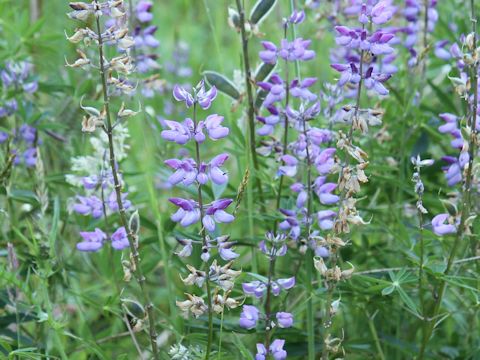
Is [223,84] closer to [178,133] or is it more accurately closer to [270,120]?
[270,120]

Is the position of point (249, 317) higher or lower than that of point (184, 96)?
lower

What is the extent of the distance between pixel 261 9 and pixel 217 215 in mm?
892

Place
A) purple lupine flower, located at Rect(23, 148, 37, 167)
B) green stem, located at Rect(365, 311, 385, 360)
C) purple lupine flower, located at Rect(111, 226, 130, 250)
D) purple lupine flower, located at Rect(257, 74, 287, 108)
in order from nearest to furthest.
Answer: purple lupine flower, located at Rect(111, 226, 130, 250)
purple lupine flower, located at Rect(257, 74, 287, 108)
green stem, located at Rect(365, 311, 385, 360)
purple lupine flower, located at Rect(23, 148, 37, 167)

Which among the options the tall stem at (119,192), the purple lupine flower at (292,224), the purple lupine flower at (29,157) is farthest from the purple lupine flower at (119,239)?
the purple lupine flower at (29,157)

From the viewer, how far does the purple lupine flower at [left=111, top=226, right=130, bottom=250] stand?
2.20 meters

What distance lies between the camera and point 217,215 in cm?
191

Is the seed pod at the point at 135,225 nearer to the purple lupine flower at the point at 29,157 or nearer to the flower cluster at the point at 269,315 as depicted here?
the flower cluster at the point at 269,315

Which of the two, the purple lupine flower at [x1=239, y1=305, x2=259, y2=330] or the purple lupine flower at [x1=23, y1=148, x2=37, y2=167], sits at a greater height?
the purple lupine flower at [x1=23, y1=148, x2=37, y2=167]

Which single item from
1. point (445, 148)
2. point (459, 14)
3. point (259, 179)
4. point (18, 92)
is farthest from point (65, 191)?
point (459, 14)

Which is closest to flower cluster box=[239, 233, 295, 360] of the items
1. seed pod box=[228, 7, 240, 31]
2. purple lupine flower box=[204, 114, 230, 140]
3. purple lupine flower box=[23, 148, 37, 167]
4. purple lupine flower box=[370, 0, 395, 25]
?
purple lupine flower box=[204, 114, 230, 140]

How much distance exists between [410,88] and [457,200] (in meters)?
0.54

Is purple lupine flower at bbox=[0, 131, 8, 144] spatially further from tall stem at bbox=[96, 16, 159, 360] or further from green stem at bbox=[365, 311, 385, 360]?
green stem at bbox=[365, 311, 385, 360]

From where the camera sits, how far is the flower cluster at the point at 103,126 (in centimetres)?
187

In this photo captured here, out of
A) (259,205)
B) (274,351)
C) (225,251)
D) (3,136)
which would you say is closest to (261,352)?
(274,351)
